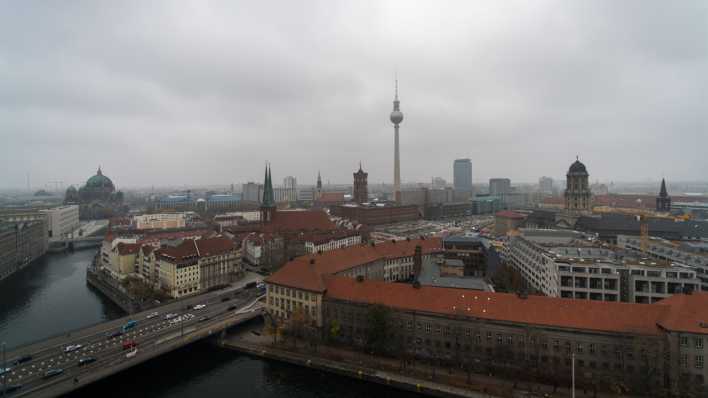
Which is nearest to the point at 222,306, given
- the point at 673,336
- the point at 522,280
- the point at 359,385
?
the point at 359,385

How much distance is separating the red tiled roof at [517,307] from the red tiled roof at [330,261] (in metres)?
3.95

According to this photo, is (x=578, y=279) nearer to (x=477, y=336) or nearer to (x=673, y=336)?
(x=673, y=336)

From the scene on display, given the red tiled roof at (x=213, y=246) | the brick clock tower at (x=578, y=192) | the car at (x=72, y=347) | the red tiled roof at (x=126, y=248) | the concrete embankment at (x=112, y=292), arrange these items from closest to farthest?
the car at (x=72, y=347) < the concrete embankment at (x=112, y=292) < the red tiled roof at (x=213, y=246) < the red tiled roof at (x=126, y=248) < the brick clock tower at (x=578, y=192)

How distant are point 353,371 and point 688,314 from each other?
25.7 metres

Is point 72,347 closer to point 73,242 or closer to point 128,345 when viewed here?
Result: point 128,345

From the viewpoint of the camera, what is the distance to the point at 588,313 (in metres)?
30.1

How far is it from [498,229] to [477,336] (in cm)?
8683

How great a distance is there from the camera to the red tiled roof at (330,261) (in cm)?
4134

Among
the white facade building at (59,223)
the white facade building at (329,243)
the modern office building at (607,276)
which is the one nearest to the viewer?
the modern office building at (607,276)

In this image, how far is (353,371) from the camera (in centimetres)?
3331

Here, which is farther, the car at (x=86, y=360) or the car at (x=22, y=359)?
the car at (x=86, y=360)

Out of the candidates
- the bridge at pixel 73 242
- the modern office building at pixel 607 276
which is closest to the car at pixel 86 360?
the modern office building at pixel 607 276

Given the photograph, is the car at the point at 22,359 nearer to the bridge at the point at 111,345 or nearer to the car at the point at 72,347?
the bridge at the point at 111,345

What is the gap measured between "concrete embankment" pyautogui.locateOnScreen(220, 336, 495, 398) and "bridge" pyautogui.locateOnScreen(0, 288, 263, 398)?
4127 mm
